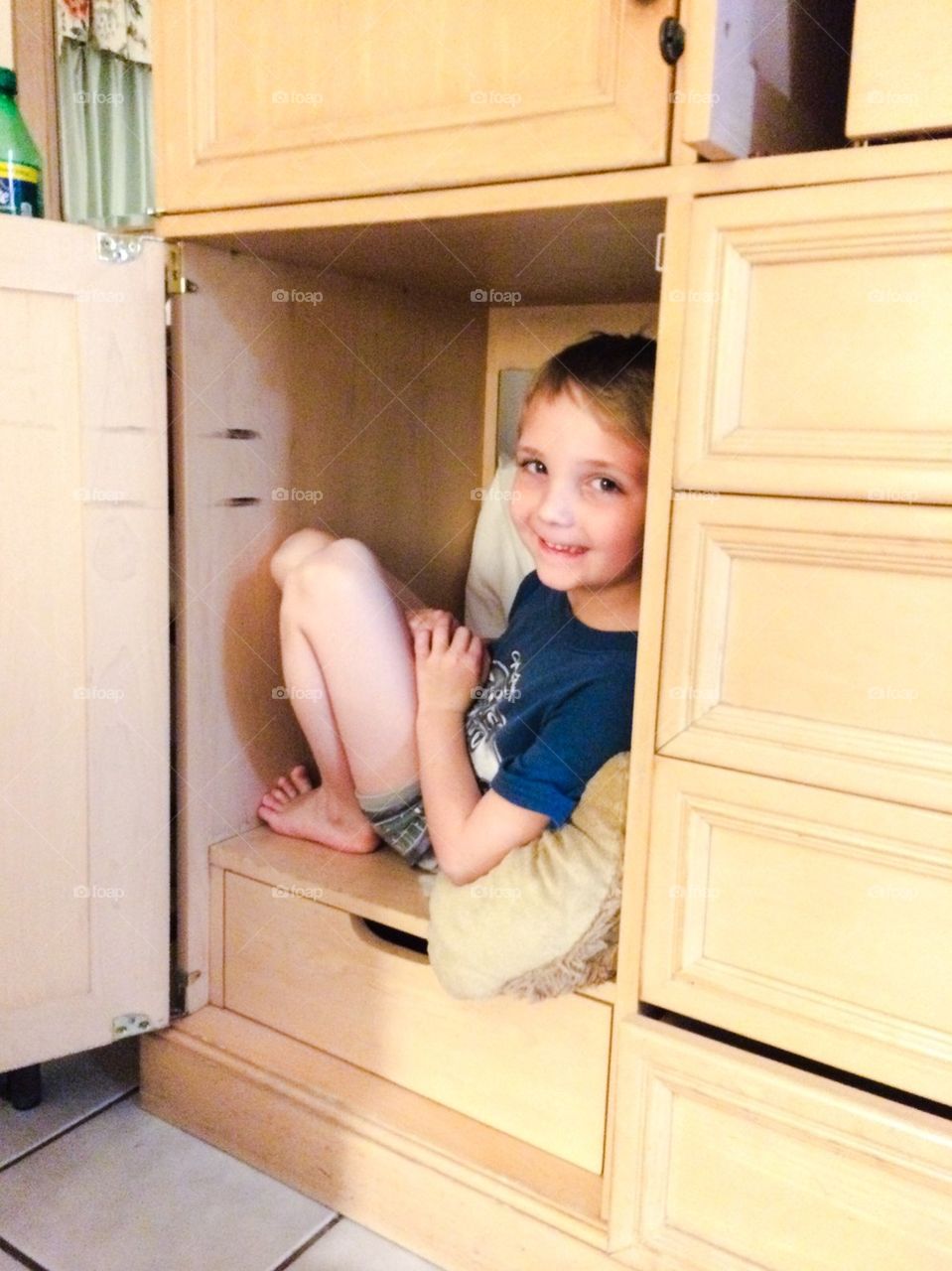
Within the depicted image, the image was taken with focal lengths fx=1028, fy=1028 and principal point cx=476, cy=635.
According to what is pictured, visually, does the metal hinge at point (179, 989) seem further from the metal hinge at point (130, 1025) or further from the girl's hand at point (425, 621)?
the girl's hand at point (425, 621)

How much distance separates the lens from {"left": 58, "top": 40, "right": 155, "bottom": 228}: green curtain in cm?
205

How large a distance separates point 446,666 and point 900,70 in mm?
620

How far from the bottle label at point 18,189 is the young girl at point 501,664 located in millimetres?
392

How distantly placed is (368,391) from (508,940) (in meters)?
0.67

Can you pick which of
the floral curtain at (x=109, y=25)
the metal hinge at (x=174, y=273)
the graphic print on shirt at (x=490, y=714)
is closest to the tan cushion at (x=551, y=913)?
the graphic print on shirt at (x=490, y=714)

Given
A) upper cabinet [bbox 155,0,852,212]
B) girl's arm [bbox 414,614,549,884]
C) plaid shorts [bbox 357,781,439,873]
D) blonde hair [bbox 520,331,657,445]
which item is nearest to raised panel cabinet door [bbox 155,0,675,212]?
upper cabinet [bbox 155,0,852,212]

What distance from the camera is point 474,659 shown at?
1.05 metres

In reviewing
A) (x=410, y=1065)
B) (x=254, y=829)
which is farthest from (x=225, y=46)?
(x=410, y=1065)

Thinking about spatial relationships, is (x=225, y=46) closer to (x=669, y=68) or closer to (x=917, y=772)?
(x=669, y=68)

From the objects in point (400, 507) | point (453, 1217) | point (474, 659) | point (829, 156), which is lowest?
point (453, 1217)

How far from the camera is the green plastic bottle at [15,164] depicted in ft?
2.99

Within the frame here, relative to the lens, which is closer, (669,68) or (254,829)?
(669,68)

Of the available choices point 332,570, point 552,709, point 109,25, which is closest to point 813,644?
point 552,709

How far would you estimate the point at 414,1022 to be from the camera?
0.95m
